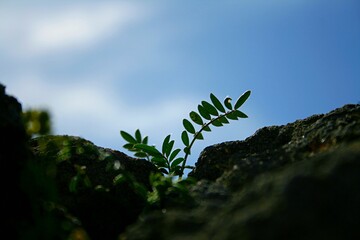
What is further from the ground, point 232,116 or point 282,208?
point 232,116

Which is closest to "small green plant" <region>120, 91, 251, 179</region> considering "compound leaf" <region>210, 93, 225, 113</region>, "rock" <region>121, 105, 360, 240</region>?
→ "compound leaf" <region>210, 93, 225, 113</region>

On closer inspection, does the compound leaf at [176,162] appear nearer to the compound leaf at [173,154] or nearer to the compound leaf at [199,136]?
the compound leaf at [173,154]

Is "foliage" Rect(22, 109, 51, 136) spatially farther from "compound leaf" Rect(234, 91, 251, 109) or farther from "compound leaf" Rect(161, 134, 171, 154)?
"compound leaf" Rect(234, 91, 251, 109)

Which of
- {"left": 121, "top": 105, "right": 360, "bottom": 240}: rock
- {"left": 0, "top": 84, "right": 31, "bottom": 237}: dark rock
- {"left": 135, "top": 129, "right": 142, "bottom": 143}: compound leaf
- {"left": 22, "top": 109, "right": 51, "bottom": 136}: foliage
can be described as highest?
{"left": 135, "top": 129, "right": 142, "bottom": 143}: compound leaf

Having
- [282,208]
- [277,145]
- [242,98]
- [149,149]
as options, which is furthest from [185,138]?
[282,208]

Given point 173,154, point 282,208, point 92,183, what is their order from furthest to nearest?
point 173,154
point 92,183
point 282,208

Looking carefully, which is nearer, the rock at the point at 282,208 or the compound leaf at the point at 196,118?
the rock at the point at 282,208

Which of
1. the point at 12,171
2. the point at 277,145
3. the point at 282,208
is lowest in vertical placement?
the point at 282,208

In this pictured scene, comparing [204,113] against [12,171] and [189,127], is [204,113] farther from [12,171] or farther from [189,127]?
[12,171]

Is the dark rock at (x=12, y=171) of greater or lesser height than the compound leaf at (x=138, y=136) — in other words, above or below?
below

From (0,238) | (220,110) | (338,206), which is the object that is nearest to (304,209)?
(338,206)

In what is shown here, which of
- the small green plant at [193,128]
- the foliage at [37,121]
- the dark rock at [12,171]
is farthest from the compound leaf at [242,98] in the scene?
the dark rock at [12,171]

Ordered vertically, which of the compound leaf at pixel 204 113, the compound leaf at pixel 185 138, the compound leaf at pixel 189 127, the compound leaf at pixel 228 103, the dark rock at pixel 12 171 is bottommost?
the dark rock at pixel 12 171

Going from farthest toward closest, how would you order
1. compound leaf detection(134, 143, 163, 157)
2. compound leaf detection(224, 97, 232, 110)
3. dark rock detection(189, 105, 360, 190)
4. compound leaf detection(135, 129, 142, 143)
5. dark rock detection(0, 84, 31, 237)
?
1. compound leaf detection(224, 97, 232, 110)
2. compound leaf detection(135, 129, 142, 143)
3. compound leaf detection(134, 143, 163, 157)
4. dark rock detection(189, 105, 360, 190)
5. dark rock detection(0, 84, 31, 237)
